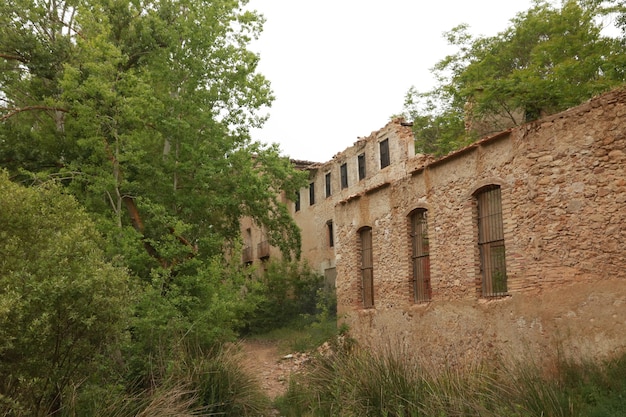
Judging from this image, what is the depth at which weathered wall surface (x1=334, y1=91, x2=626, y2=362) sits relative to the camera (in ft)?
30.8

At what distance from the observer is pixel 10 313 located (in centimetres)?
824

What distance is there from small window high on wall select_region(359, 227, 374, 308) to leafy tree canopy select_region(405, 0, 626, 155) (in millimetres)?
5504

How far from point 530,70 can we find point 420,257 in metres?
8.35

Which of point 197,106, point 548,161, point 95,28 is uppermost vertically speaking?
point 95,28

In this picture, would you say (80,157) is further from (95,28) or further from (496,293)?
(496,293)

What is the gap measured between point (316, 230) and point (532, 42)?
42.7 feet

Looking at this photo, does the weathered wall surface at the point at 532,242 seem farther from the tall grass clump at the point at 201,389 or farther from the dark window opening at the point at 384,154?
the dark window opening at the point at 384,154

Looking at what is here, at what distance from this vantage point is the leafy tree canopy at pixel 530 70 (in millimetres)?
17562

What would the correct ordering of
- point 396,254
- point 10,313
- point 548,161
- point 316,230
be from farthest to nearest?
point 316,230 → point 396,254 → point 548,161 → point 10,313

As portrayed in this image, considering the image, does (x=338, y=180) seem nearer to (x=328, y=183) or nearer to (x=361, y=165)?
(x=328, y=183)

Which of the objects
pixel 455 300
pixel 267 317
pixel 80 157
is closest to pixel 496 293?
pixel 455 300

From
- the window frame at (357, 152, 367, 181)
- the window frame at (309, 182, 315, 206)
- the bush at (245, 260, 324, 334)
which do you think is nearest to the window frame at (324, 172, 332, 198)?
the window frame at (309, 182, 315, 206)

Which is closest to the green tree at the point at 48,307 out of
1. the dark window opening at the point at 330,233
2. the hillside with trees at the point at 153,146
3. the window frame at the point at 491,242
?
the hillside with trees at the point at 153,146

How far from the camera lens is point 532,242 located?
10625mm
